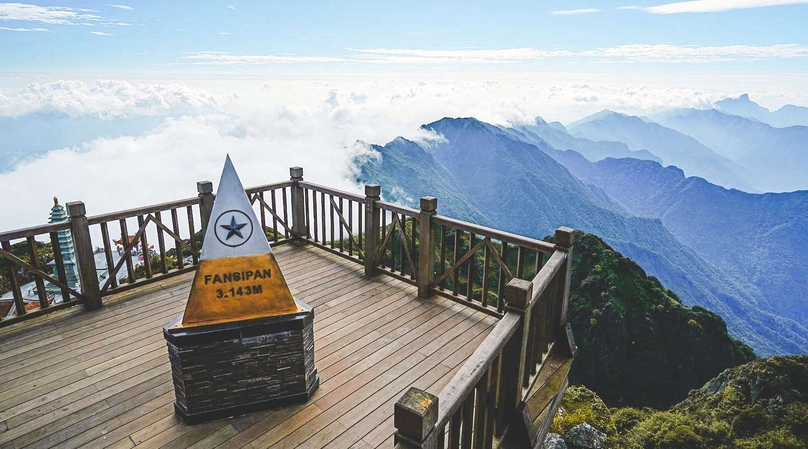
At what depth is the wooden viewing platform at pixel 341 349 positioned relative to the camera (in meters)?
2.94

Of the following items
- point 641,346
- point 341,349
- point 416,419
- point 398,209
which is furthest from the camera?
point 641,346

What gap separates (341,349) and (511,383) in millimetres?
1746

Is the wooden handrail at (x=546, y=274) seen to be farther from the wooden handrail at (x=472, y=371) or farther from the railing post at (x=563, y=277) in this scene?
the wooden handrail at (x=472, y=371)

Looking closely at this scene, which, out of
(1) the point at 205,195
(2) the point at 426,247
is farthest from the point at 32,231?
(2) the point at 426,247

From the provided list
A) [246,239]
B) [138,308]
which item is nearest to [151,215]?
[138,308]

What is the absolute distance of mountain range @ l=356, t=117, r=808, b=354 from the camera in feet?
303

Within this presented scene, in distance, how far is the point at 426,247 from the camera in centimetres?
526

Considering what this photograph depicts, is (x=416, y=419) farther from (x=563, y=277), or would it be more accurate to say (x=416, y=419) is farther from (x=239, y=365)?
(x=563, y=277)

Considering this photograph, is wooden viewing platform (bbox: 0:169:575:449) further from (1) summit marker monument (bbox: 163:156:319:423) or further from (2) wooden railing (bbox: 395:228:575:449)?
(1) summit marker monument (bbox: 163:156:319:423)

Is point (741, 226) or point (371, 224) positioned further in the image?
point (741, 226)

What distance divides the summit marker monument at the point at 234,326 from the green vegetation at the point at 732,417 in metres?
18.1

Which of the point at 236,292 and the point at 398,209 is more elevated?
the point at 398,209

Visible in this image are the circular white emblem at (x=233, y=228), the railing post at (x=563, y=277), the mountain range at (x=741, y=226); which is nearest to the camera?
the circular white emblem at (x=233, y=228)

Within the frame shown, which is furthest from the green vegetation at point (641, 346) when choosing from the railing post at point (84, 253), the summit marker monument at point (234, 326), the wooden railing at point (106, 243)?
the summit marker monument at point (234, 326)
